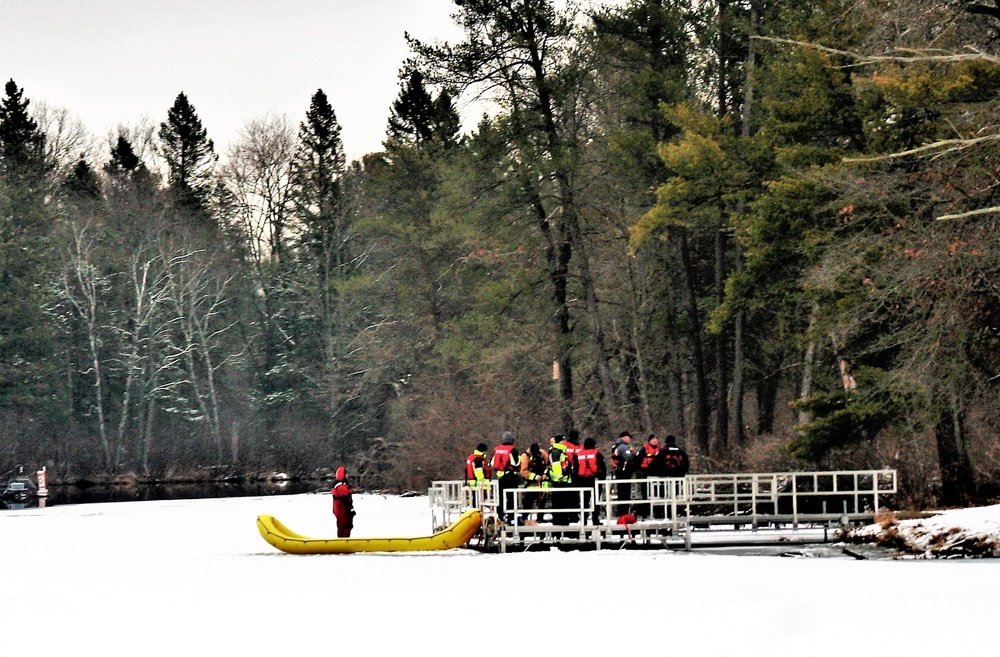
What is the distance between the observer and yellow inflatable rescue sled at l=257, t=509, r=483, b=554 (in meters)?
27.2

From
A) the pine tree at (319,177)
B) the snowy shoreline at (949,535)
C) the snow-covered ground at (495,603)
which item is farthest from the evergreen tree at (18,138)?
the snowy shoreline at (949,535)

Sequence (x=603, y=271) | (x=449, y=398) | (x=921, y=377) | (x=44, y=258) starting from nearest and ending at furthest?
(x=921, y=377), (x=603, y=271), (x=449, y=398), (x=44, y=258)

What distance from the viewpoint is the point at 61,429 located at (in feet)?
253

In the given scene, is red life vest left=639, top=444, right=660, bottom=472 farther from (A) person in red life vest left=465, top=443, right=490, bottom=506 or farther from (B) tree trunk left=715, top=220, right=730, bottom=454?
(B) tree trunk left=715, top=220, right=730, bottom=454

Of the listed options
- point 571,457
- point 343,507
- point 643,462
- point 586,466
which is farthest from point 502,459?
point 343,507

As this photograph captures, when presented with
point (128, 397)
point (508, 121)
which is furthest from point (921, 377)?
point (128, 397)

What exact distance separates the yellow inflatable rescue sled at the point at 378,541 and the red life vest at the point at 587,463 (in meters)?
1.91

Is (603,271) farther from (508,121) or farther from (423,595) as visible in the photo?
(423,595)

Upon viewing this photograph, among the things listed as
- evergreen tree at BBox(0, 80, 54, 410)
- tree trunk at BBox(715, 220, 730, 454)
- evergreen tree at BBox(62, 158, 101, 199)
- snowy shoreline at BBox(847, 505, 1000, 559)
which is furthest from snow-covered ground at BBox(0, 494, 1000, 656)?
evergreen tree at BBox(62, 158, 101, 199)

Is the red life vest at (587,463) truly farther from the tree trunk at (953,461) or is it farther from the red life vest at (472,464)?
the tree trunk at (953,461)

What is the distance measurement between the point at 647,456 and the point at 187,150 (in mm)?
61246

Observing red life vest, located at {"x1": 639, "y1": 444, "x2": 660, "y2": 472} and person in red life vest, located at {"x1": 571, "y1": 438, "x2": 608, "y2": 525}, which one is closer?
person in red life vest, located at {"x1": 571, "y1": 438, "x2": 608, "y2": 525}

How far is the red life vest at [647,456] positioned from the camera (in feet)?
96.1

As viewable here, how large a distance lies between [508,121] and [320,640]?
32.0m
